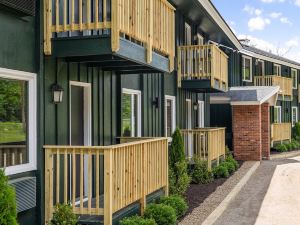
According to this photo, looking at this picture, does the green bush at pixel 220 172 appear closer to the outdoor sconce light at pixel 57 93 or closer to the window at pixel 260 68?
the outdoor sconce light at pixel 57 93

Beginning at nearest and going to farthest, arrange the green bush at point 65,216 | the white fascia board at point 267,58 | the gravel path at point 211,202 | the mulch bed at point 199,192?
the green bush at point 65,216 < the gravel path at point 211,202 < the mulch bed at point 199,192 < the white fascia board at point 267,58

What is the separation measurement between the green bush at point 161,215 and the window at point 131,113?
116 inches

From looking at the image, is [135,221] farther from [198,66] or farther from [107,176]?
[198,66]

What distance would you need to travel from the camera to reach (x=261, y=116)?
75.9 ft

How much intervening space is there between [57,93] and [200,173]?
7.79 meters

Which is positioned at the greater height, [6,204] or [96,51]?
[96,51]

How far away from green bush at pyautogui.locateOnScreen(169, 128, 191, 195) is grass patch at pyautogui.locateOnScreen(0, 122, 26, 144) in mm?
5172

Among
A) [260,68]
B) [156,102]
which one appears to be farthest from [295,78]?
[156,102]

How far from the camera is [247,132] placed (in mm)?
21484

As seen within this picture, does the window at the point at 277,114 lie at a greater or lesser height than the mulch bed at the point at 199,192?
greater

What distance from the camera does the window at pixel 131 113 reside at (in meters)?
11.5

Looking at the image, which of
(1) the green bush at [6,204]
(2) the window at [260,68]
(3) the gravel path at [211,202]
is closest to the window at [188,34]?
(3) the gravel path at [211,202]

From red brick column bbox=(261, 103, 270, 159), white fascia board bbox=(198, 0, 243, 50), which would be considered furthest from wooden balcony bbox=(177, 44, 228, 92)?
red brick column bbox=(261, 103, 270, 159)

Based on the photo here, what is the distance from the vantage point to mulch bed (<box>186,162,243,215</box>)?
11402mm
